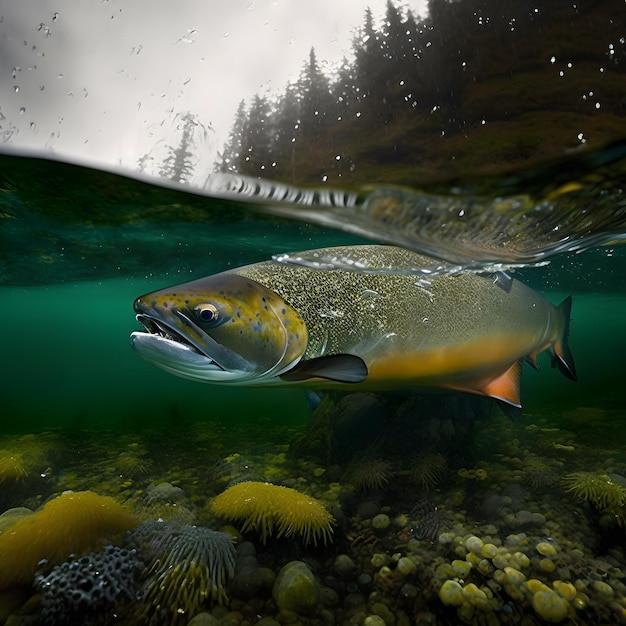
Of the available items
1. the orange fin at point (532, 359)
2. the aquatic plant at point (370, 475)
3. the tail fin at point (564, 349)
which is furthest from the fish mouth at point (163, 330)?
the tail fin at point (564, 349)

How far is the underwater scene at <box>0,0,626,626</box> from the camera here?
9.33 feet

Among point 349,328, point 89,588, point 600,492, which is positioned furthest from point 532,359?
point 89,588

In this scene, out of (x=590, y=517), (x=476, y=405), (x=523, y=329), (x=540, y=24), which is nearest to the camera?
(x=540, y=24)

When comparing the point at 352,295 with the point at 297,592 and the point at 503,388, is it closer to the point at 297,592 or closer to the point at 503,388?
the point at 503,388

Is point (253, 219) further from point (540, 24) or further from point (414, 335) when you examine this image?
point (540, 24)

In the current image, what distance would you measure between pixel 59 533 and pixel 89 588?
79cm

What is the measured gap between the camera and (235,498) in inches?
168

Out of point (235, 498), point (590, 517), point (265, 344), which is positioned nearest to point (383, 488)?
point (235, 498)

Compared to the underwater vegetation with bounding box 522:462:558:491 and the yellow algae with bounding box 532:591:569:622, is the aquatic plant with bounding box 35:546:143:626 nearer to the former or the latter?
the yellow algae with bounding box 532:591:569:622

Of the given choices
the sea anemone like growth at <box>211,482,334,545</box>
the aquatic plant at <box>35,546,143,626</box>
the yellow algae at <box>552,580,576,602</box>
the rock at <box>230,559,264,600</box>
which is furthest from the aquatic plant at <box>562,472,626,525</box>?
the aquatic plant at <box>35,546,143,626</box>

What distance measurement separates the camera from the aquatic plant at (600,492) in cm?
399

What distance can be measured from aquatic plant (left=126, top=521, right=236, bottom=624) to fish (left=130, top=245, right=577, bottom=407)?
1.58 metres

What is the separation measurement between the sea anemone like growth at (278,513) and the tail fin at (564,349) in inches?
147

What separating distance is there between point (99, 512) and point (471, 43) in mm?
5119
